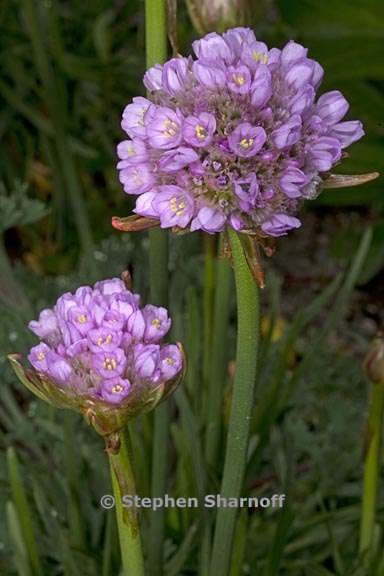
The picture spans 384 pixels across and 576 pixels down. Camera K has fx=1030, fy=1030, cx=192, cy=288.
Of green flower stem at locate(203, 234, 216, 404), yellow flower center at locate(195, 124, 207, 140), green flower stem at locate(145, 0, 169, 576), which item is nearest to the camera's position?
yellow flower center at locate(195, 124, 207, 140)

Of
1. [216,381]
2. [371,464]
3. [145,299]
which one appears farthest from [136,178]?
[145,299]

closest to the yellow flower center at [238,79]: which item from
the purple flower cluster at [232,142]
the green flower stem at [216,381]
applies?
the purple flower cluster at [232,142]

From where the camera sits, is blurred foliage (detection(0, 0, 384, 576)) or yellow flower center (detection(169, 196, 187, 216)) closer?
yellow flower center (detection(169, 196, 187, 216))

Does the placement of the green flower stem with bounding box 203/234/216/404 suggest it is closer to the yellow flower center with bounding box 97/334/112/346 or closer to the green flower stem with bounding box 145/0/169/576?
the green flower stem with bounding box 145/0/169/576

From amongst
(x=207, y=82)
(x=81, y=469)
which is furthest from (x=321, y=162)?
(x=81, y=469)

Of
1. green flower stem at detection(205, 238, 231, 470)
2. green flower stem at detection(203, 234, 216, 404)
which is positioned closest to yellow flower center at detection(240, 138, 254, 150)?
green flower stem at detection(205, 238, 231, 470)

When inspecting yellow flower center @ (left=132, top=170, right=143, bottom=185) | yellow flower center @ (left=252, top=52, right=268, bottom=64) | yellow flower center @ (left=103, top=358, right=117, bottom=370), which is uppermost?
yellow flower center @ (left=252, top=52, right=268, bottom=64)

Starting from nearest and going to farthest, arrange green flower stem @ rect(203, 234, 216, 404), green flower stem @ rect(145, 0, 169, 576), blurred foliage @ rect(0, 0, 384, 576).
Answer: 1. green flower stem @ rect(145, 0, 169, 576)
2. blurred foliage @ rect(0, 0, 384, 576)
3. green flower stem @ rect(203, 234, 216, 404)
